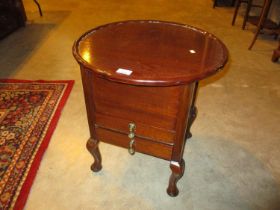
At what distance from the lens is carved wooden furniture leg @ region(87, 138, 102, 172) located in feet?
4.12

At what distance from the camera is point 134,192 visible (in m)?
1.30

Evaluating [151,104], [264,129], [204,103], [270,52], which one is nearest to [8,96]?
[151,104]

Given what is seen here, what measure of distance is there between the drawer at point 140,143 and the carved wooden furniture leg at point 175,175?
5cm

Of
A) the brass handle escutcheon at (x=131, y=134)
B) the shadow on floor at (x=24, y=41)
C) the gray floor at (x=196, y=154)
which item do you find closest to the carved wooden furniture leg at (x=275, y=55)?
the gray floor at (x=196, y=154)

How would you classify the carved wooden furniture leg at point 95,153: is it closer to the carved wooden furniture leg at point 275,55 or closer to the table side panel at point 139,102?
the table side panel at point 139,102

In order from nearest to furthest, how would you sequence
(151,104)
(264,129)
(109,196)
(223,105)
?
1. (151,104)
2. (109,196)
3. (264,129)
4. (223,105)

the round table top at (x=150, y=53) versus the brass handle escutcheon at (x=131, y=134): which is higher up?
the round table top at (x=150, y=53)

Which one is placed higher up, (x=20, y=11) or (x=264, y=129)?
(x=20, y=11)

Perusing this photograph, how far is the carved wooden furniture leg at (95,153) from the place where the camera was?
1.26 metres

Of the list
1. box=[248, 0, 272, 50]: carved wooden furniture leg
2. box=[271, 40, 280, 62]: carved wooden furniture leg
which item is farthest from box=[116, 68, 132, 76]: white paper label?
box=[248, 0, 272, 50]: carved wooden furniture leg

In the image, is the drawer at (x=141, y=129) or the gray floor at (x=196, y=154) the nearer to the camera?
the drawer at (x=141, y=129)

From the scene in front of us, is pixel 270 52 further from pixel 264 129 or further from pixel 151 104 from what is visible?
pixel 151 104

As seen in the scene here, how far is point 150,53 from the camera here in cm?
106

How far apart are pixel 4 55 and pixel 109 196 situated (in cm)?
215
